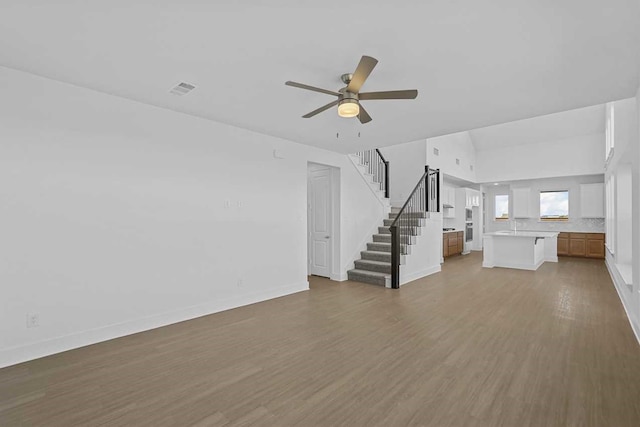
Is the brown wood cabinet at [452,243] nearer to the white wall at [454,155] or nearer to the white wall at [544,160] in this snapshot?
the white wall at [454,155]

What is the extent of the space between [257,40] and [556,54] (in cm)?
248

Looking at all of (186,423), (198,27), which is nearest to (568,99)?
(198,27)

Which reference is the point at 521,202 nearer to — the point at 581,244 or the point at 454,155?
the point at 581,244

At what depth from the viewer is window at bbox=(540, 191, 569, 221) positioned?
1094cm

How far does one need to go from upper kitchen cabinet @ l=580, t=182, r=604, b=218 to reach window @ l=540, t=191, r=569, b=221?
60 centimetres

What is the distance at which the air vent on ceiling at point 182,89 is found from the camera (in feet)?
10.6

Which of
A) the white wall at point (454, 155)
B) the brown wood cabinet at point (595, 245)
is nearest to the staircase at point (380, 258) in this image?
the white wall at point (454, 155)

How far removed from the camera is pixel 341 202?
6430mm

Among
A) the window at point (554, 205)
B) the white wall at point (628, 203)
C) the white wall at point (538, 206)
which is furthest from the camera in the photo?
the window at point (554, 205)

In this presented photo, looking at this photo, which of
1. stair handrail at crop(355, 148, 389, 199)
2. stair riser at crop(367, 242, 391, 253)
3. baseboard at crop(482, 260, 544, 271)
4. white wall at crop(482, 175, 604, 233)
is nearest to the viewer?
stair riser at crop(367, 242, 391, 253)

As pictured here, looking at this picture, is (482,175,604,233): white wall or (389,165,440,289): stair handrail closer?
(389,165,440,289): stair handrail

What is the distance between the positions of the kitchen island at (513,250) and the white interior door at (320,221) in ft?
14.5

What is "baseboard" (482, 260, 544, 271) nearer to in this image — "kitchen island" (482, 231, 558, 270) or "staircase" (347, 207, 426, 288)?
"kitchen island" (482, 231, 558, 270)

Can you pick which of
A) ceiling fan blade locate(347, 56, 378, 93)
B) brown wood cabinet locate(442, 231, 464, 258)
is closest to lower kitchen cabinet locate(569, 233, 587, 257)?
brown wood cabinet locate(442, 231, 464, 258)
